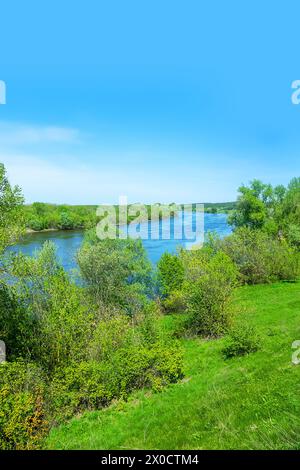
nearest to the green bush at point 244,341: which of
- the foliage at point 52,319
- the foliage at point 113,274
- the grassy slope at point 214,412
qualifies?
the grassy slope at point 214,412

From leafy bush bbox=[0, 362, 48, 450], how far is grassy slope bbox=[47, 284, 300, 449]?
789 millimetres

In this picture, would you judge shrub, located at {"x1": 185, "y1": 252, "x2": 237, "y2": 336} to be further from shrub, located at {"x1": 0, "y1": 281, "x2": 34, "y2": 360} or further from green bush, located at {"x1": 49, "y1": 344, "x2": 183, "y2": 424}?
shrub, located at {"x1": 0, "y1": 281, "x2": 34, "y2": 360}

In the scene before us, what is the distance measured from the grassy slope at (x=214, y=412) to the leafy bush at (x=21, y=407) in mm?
789

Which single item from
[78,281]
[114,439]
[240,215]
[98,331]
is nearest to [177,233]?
[240,215]

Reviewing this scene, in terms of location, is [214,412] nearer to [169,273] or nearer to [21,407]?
[21,407]

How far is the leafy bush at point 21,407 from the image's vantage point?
33.1 feet

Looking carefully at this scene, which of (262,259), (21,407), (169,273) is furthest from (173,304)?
(21,407)

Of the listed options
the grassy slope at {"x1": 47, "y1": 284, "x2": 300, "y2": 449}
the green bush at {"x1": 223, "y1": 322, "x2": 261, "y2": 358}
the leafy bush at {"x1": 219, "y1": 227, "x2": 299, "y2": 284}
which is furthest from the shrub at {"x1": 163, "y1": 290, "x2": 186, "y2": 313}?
the green bush at {"x1": 223, "y1": 322, "x2": 261, "y2": 358}

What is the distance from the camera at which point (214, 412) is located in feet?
33.3

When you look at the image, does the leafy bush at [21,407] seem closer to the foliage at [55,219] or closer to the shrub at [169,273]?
the shrub at [169,273]

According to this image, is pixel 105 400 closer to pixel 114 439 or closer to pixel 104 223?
pixel 114 439

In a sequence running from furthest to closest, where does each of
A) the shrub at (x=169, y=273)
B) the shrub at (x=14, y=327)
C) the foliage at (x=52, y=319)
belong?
the shrub at (x=169, y=273), the foliage at (x=52, y=319), the shrub at (x=14, y=327)

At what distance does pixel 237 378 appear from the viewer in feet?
41.4
